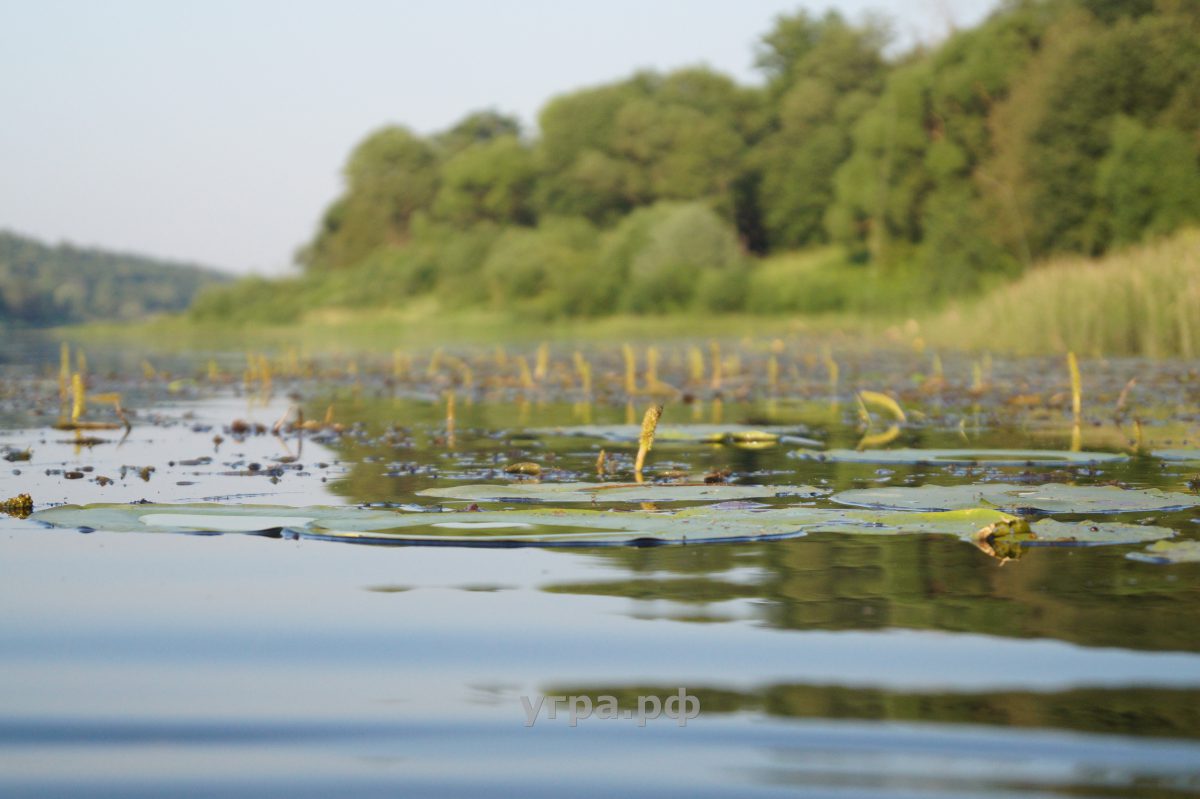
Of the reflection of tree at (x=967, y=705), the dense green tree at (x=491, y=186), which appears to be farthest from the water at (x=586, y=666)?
the dense green tree at (x=491, y=186)

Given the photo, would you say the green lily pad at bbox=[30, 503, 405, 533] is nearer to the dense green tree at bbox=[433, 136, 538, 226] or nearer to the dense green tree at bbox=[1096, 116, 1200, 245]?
the dense green tree at bbox=[1096, 116, 1200, 245]

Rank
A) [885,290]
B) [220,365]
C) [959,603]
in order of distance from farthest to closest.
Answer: [885,290], [220,365], [959,603]

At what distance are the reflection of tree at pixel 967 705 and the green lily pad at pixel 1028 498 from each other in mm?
2537

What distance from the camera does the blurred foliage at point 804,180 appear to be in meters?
42.1

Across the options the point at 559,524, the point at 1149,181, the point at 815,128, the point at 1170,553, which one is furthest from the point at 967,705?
the point at 815,128

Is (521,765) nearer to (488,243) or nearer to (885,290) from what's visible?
(885,290)

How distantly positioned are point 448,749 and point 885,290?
55.1 m

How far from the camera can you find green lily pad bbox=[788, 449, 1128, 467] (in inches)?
295

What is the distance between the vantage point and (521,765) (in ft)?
8.78

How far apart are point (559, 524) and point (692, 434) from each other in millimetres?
4061

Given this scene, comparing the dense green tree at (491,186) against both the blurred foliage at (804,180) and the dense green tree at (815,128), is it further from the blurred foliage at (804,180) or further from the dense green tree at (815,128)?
the dense green tree at (815,128)

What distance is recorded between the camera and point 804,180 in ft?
243

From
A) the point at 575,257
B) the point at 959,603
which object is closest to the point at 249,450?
the point at 959,603

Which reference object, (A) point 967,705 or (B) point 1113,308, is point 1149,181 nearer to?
(B) point 1113,308
